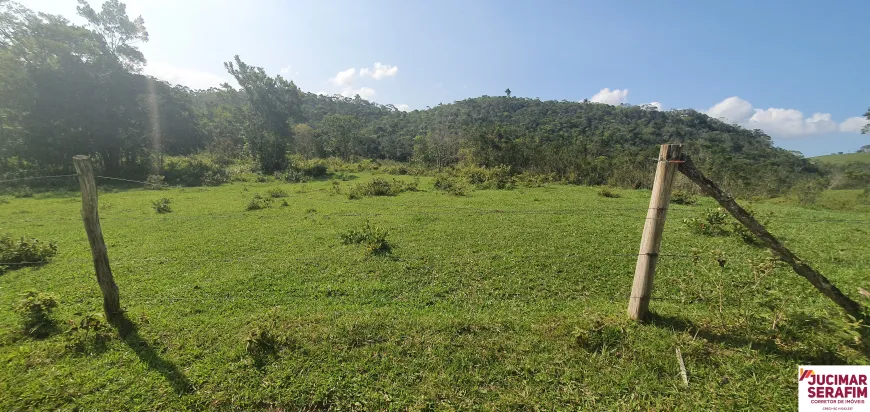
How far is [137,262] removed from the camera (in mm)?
6824

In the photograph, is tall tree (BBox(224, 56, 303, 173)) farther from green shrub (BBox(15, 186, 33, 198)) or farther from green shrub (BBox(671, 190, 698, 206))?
green shrub (BBox(671, 190, 698, 206))

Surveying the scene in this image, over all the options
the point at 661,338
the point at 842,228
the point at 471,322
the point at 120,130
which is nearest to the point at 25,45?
the point at 120,130

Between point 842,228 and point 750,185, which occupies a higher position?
point 750,185

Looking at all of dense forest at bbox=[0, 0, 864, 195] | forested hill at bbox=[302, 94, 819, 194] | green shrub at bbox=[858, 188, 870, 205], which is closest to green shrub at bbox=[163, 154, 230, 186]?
dense forest at bbox=[0, 0, 864, 195]

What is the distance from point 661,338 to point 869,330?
165 centimetres

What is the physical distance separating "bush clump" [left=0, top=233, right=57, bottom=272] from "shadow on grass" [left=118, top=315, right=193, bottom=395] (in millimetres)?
4728

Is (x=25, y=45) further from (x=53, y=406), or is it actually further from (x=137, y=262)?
(x=53, y=406)

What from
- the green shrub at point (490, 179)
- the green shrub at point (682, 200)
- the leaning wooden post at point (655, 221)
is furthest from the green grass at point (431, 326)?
the green shrub at point (490, 179)

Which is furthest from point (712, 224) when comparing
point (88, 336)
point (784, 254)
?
point (88, 336)

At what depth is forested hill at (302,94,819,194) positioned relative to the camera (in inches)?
1056

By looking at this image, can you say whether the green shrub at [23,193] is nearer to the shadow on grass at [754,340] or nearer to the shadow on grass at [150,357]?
the shadow on grass at [150,357]

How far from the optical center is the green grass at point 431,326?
3.12m

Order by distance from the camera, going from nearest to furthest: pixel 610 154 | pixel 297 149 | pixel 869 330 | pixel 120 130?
pixel 869 330, pixel 120 130, pixel 610 154, pixel 297 149

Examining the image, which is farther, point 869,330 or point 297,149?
point 297,149
